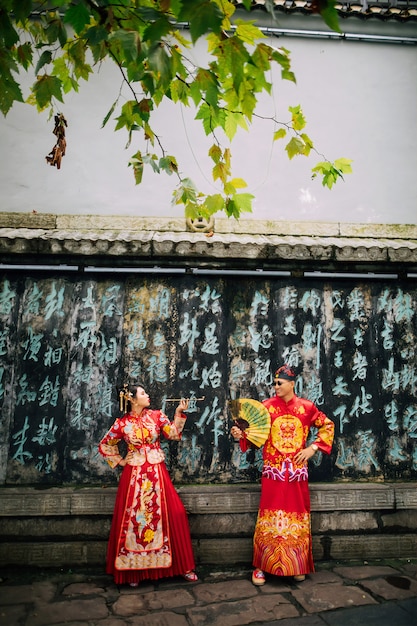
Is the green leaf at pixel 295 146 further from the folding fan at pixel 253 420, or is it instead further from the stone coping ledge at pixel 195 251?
the folding fan at pixel 253 420

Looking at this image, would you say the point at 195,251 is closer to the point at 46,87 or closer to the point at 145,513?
the point at 46,87

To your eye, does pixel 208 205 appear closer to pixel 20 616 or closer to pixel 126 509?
pixel 126 509

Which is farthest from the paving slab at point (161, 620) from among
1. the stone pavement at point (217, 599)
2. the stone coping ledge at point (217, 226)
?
the stone coping ledge at point (217, 226)

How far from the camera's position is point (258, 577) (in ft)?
13.8

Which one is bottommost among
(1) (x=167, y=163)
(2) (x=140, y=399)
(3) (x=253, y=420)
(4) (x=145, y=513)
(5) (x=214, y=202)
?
(4) (x=145, y=513)

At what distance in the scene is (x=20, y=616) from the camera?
12.0 ft

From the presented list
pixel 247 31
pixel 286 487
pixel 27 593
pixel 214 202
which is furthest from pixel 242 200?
pixel 27 593

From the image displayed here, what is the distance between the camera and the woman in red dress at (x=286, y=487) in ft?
13.6

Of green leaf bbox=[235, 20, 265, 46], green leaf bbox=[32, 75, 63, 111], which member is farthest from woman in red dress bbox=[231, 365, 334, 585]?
green leaf bbox=[32, 75, 63, 111]

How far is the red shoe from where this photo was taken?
4201 mm

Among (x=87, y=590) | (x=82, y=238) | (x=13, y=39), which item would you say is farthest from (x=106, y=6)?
(x=87, y=590)

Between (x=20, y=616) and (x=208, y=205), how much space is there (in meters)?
3.69

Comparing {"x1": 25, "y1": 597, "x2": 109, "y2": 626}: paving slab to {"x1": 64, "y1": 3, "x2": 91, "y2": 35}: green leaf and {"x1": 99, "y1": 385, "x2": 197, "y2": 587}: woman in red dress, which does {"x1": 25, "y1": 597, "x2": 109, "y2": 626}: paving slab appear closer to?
{"x1": 99, "y1": 385, "x2": 197, "y2": 587}: woman in red dress

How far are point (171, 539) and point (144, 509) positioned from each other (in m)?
0.42
